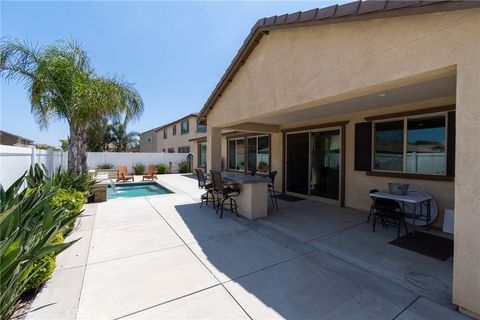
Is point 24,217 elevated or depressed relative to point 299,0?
depressed

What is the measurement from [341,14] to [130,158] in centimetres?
2131

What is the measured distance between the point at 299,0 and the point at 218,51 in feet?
17.4

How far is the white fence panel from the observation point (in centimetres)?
1992

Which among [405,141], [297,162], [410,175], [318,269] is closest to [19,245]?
[318,269]

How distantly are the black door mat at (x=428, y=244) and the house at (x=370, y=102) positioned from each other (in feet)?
3.09

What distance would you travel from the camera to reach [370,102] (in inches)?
226

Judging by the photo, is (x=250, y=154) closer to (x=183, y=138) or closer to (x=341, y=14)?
(x=341, y=14)

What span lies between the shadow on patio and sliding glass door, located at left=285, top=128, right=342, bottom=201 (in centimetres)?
229

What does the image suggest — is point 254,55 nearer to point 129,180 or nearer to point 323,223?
point 323,223

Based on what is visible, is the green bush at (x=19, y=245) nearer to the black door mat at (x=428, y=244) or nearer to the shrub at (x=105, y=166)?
the black door mat at (x=428, y=244)

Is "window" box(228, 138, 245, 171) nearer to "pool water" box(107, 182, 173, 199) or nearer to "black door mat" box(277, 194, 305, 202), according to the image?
"black door mat" box(277, 194, 305, 202)

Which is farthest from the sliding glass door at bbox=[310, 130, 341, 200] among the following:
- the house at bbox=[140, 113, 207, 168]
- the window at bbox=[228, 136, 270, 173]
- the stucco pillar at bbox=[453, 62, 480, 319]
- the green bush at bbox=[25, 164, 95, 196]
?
the house at bbox=[140, 113, 207, 168]

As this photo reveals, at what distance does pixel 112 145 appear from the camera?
3262 cm

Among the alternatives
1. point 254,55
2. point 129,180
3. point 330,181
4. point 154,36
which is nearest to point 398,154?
point 330,181
